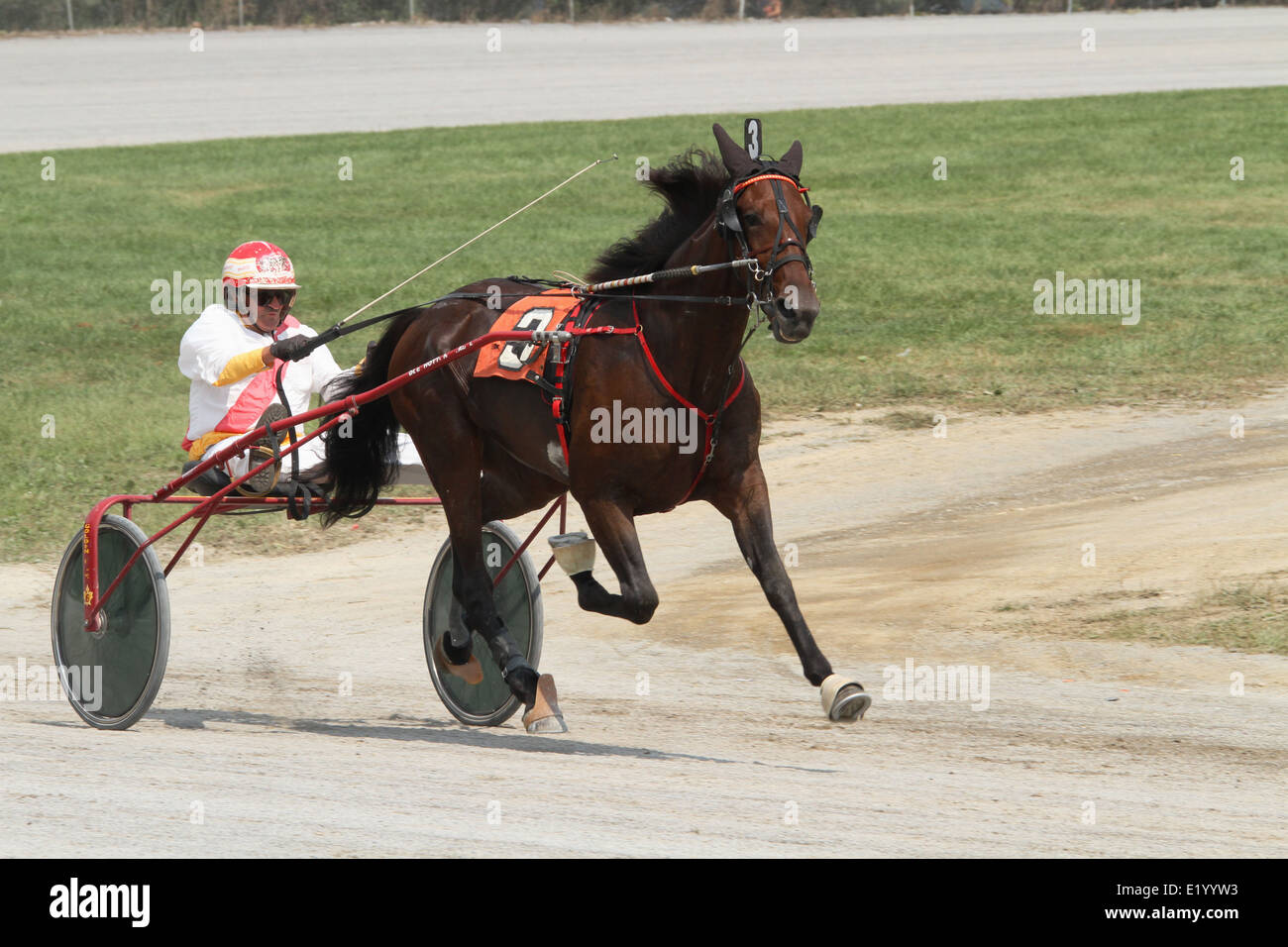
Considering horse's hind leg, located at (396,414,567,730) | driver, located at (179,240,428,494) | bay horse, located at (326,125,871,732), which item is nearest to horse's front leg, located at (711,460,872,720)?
bay horse, located at (326,125,871,732)

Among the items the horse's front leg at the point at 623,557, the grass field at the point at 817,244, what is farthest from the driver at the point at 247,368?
the grass field at the point at 817,244

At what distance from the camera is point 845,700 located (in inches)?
207

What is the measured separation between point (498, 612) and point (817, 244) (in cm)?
1144

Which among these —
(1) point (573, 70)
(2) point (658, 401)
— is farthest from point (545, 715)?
(1) point (573, 70)

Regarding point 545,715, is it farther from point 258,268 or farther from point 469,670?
point 258,268

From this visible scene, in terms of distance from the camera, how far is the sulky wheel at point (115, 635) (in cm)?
654

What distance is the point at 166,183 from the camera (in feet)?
67.5

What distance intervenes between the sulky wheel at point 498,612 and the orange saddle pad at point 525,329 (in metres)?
0.81

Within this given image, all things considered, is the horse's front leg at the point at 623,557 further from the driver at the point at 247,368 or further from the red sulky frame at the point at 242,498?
the driver at the point at 247,368

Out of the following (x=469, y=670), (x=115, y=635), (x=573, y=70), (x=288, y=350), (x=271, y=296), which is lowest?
(x=469, y=670)

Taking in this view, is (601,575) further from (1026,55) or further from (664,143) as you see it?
(1026,55)

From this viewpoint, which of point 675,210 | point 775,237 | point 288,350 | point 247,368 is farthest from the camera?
point 247,368
